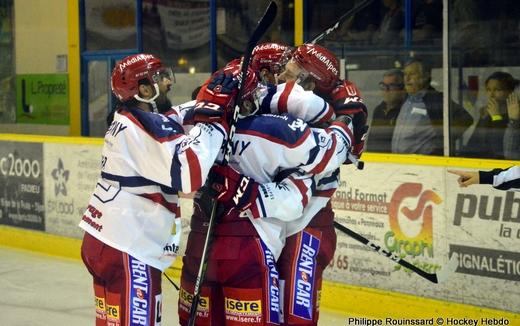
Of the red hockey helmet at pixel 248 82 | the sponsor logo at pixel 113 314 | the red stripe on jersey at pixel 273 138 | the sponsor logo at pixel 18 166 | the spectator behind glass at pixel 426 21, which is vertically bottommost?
the sponsor logo at pixel 113 314

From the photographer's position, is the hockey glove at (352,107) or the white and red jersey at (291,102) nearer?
the white and red jersey at (291,102)

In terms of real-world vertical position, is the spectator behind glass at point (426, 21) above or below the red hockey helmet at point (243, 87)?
above

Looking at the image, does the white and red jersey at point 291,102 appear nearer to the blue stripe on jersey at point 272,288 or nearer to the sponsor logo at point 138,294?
the blue stripe on jersey at point 272,288

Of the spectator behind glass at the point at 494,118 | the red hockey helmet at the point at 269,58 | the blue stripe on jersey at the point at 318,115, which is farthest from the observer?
the spectator behind glass at the point at 494,118

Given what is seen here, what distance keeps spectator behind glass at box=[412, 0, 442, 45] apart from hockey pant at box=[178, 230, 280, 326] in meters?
3.58

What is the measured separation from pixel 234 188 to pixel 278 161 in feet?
0.56

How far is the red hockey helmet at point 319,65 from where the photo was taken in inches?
143

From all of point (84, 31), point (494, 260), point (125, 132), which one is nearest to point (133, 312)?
point (125, 132)

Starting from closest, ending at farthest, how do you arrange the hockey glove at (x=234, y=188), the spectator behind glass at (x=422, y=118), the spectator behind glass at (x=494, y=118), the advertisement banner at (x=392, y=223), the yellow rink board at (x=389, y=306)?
the hockey glove at (x=234, y=188) → the yellow rink board at (x=389, y=306) → the advertisement banner at (x=392, y=223) → the spectator behind glass at (x=494, y=118) → the spectator behind glass at (x=422, y=118)

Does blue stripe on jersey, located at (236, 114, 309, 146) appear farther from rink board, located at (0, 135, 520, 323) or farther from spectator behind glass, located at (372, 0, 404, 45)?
spectator behind glass, located at (372, 0, 404, 45)

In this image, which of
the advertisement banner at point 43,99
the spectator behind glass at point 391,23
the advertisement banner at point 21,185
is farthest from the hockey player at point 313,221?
the advertisement banner at point 43,99

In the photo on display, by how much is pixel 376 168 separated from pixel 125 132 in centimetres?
266

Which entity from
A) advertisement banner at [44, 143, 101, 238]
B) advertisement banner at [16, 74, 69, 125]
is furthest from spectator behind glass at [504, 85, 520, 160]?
advertisement banner at [16, 74, 69, 125]

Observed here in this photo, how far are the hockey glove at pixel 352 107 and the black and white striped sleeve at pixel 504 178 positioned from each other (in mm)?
514
